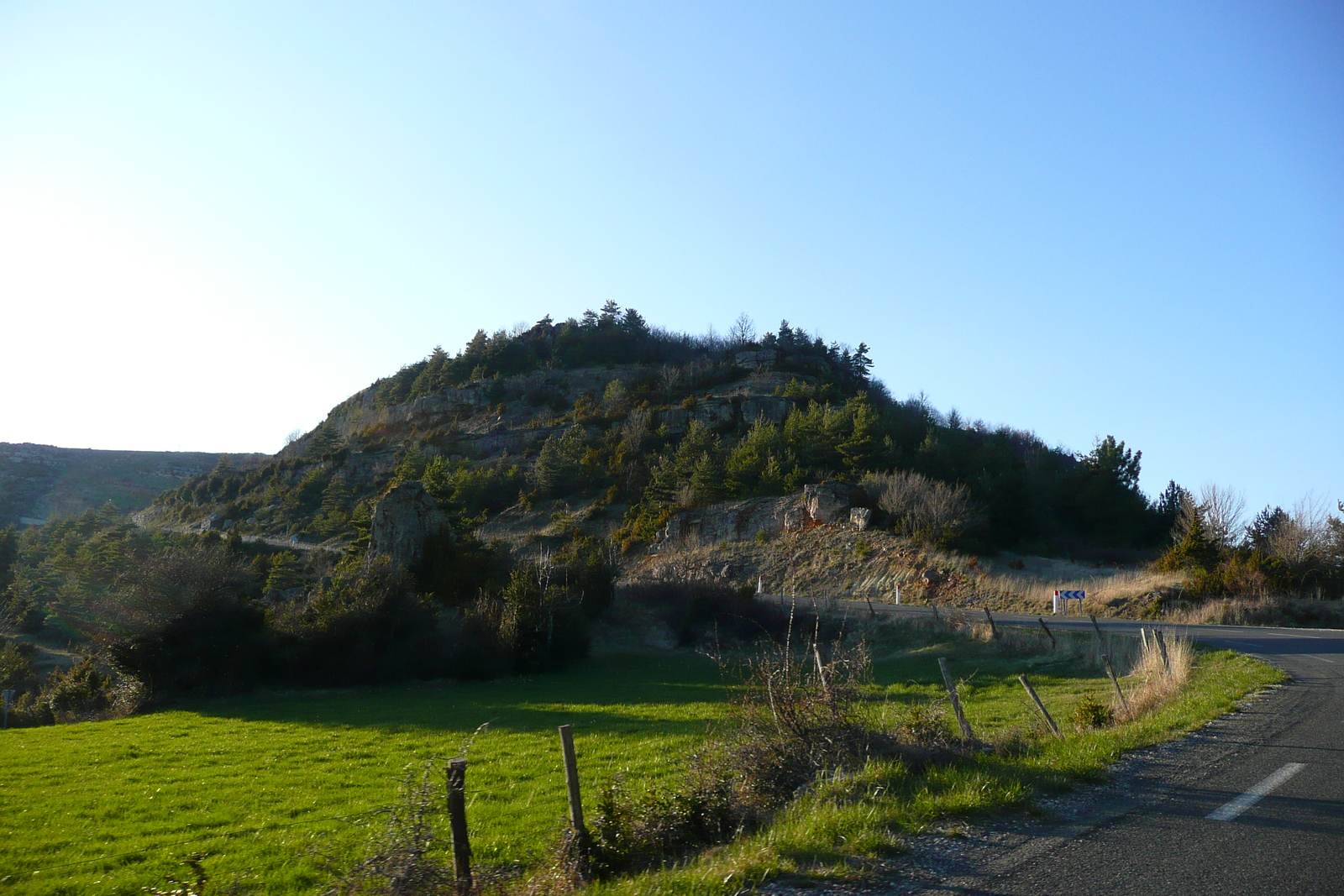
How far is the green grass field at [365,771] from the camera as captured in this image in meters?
6.58

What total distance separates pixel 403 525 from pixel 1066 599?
28234 mm

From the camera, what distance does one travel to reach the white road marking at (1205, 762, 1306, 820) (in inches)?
216

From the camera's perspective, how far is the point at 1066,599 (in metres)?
31.6

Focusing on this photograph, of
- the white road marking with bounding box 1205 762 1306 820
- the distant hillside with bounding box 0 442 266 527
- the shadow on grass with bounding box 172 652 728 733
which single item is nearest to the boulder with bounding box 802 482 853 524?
the shadow on grass with bounding box 172 652 728 733

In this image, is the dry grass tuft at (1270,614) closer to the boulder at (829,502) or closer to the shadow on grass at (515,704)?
the shadow on grass at (515,704)

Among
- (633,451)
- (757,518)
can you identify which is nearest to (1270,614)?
(757,518)

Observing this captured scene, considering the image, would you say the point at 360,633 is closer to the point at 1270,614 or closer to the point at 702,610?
the point at 702,610

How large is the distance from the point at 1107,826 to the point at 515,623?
23122mm

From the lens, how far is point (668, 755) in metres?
11.8

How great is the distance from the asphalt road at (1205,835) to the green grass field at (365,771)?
638mm

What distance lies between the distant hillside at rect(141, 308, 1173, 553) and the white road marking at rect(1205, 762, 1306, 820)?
35.0 metres

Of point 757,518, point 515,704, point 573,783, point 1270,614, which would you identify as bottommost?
point 515,704

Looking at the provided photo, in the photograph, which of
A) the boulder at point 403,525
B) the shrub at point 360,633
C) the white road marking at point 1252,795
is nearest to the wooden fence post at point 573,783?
the white road marking at point 1252,795

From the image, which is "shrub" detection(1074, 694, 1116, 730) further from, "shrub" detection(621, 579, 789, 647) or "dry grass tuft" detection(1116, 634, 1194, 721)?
"shrub" detection(621, 579, 789, 647)
